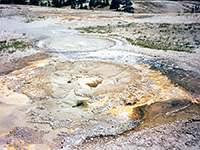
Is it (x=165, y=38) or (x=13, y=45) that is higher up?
(x=165, y=38)

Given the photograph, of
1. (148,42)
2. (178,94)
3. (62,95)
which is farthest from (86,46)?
(178,94)

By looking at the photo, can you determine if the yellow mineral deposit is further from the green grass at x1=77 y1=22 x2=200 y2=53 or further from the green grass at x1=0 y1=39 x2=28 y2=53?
the green grass at x1=0 y1=39 x2=28 y2=53

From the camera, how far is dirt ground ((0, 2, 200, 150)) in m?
5.71

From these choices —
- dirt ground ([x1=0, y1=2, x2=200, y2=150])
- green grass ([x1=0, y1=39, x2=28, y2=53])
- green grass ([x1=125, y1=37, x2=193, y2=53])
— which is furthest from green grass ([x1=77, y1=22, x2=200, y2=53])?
green grass ([x1=0, y1=39, x2=28, y2=53])

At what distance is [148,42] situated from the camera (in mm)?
16125

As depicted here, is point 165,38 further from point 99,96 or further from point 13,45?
point 13,45

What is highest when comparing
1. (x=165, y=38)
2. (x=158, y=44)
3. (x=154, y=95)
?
(x=165, y=38)

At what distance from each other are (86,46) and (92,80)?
20.2 ft

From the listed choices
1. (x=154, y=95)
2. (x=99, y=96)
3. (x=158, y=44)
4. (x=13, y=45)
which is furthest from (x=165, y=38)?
(x=13, y=45)

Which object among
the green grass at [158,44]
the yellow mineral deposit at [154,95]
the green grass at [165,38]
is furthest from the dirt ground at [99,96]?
the green grass at [165,38]

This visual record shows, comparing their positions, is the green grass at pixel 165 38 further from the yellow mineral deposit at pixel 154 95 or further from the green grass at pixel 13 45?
the green grass at pixel 13 45

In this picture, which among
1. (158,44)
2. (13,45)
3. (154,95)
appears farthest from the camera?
(158,44)

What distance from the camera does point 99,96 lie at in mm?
7855

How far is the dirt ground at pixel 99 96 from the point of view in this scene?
5.71 m
